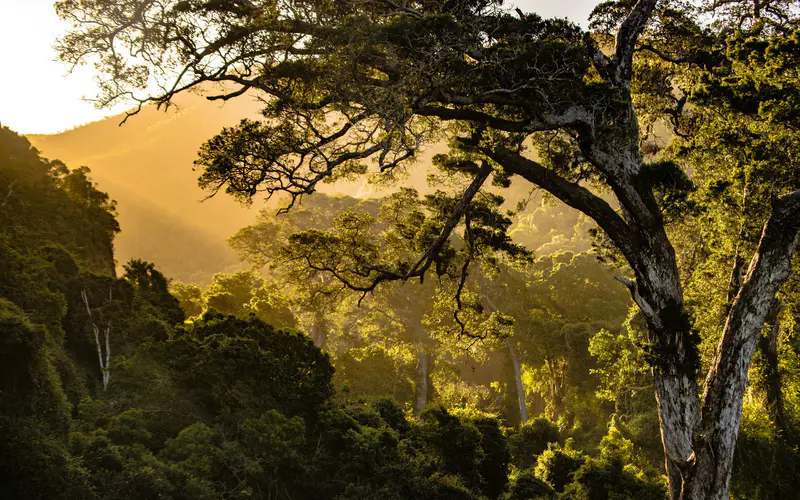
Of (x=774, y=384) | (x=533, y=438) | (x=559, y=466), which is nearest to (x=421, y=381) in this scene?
(x=533, y=438)

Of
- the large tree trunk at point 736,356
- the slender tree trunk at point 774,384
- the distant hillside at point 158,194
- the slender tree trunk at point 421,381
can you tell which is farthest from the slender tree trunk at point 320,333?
the distant hillside at point 158,194

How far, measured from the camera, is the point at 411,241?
1112 cm

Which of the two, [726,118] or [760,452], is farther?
[760,452]

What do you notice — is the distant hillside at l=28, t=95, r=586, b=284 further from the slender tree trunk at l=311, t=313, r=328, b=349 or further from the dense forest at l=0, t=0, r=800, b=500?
the dense forest at l=0, t=0, r=800, b=500

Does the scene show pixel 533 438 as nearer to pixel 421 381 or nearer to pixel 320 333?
pixel 421 381

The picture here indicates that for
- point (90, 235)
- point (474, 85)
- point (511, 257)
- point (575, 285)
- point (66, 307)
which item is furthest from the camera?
point (575, 285)

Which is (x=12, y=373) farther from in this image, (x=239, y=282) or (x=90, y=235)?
(x=239, y=282)

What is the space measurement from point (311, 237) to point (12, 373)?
5.75 metres

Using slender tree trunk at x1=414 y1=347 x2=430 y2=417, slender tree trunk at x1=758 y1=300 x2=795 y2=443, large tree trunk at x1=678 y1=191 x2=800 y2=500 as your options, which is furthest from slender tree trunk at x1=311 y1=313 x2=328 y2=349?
large tree trunk at x1=678 y1=191 x2=800 y2=500

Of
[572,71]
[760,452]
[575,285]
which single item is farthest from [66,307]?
[575,285]

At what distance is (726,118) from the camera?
812 centimetres

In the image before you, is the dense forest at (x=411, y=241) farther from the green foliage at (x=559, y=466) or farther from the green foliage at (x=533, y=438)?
the green foliage at (x=533, y=438)

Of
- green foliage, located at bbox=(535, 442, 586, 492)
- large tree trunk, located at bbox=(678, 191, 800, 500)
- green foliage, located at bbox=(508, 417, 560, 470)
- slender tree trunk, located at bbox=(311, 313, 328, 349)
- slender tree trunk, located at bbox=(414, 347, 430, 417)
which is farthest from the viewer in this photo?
slender tree trunk, located at bbox=(414, 347, 430, 417)

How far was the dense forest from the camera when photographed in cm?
710
